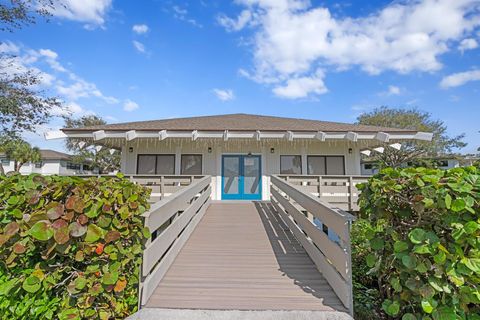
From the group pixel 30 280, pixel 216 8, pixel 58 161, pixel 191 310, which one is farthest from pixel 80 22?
pixel 58 161

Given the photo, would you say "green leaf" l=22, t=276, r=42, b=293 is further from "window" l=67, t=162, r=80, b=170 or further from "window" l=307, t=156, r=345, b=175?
"window" l=67, t=162, r=80, b=170

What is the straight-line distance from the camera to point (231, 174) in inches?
440

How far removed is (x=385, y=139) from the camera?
30.4ft

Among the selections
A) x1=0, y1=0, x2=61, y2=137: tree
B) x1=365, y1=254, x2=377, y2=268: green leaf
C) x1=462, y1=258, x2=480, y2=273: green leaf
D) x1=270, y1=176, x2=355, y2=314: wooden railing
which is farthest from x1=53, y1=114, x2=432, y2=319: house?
x1=0, y1=0, x2=61, y2=137: tree

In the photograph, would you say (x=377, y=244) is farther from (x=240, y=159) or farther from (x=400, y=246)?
(x=240, y=159)

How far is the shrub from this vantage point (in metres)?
2.15

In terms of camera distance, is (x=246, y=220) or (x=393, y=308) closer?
(x=393, y=308)

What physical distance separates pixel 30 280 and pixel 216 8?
11147mm

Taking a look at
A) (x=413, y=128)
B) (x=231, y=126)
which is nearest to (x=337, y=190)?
(x=231, y=126)

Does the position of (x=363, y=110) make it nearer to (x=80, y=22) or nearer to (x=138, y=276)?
(x=80, y=22)

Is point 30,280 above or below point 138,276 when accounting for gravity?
above

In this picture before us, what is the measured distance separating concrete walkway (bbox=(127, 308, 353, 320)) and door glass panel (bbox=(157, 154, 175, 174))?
29.1ft

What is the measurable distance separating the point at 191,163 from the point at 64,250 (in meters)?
9.03

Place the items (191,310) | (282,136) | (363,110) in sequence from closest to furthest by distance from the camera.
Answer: (191,310) < (282,136) < (363,110)
